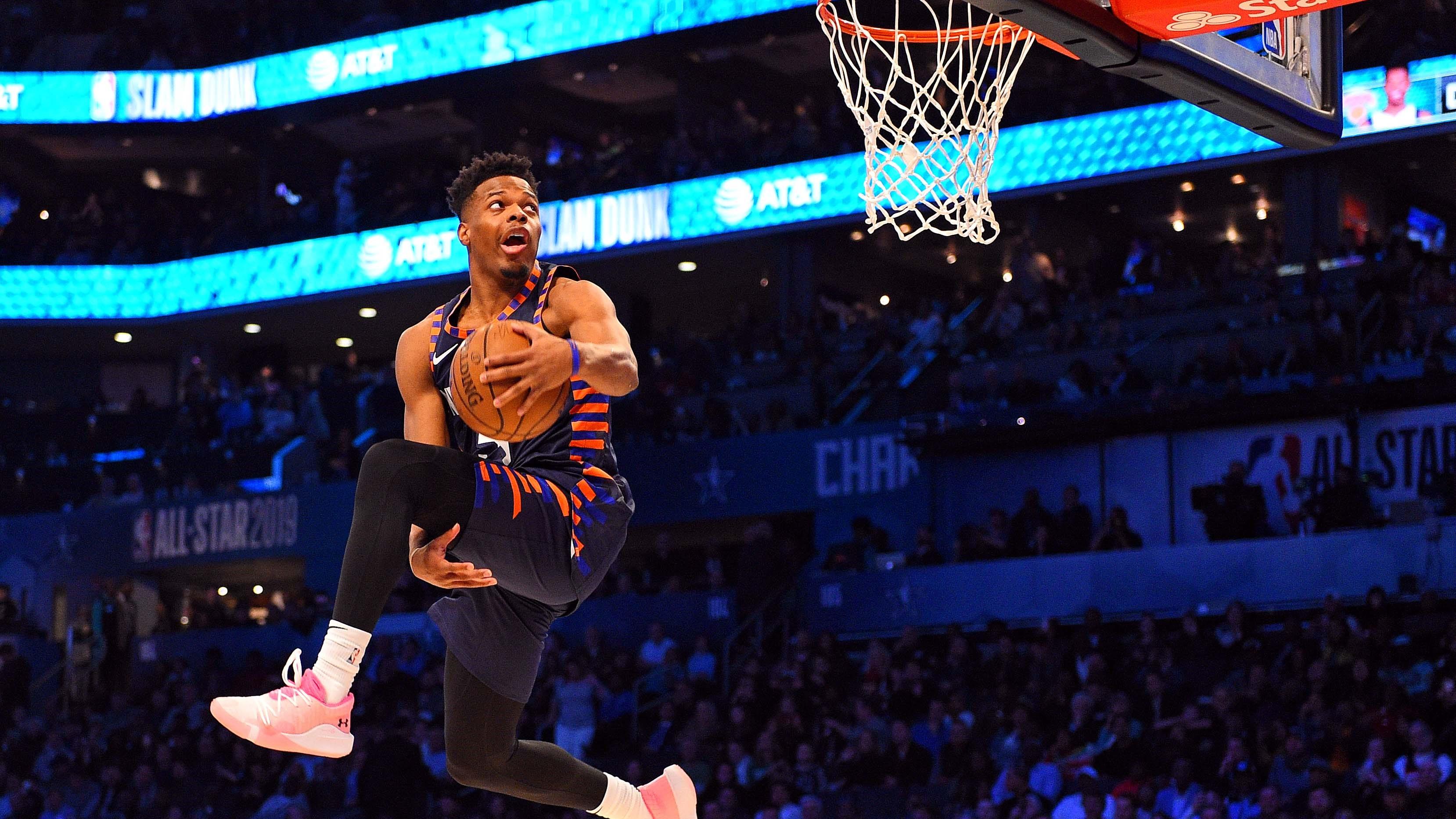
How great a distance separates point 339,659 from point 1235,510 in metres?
13.5

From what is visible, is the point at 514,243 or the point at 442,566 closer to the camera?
the point at 442,566

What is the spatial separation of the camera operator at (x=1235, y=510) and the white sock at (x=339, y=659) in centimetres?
1317

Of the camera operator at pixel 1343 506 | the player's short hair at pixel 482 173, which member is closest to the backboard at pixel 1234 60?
the player's short hair at pixel 482 173

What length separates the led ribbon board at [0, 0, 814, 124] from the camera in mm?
28562

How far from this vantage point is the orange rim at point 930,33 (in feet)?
27.9

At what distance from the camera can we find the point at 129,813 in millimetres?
19000

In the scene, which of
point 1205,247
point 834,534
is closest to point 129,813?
point 834,534

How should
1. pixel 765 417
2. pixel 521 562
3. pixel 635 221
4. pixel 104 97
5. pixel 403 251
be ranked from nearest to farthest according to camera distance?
pixel 521 562 < pixel 765 417 < pixel 635 221 < pixel 403 251 < pixel 104 97

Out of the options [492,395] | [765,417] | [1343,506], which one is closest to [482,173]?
[492,395]

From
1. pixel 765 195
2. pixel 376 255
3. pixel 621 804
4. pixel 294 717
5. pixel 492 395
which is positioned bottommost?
pixel 621 804

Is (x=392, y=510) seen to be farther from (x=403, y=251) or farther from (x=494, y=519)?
(x=403, y=251)

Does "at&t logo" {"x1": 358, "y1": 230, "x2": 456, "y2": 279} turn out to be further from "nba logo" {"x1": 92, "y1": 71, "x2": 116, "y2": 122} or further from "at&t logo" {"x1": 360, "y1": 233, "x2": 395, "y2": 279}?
"nba logo" {"x1": 92, "y1": 71, "x2": 116, "y2": 122}

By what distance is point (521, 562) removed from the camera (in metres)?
5.47

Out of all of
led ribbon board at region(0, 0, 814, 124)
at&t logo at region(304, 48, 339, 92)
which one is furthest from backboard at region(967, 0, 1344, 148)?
at&t logo at region(304, 48, 339, 92)
